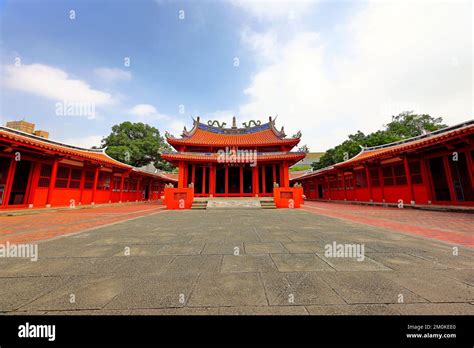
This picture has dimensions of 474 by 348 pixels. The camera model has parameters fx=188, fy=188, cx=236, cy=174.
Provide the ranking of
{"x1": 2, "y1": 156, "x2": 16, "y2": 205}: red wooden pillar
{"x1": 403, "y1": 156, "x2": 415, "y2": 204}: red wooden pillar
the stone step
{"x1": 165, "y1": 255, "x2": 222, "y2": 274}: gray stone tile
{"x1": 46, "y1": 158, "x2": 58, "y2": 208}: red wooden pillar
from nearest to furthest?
{"x1": 165, "y1": 255, "x2": 222, "y2": 274}: gray stone tile → {"x1": 2, "y1": 156, "x2": 16, "y2": 205}: red wooden pillar → {"x1": 46, "y1": 158, "x2": 58, "y2": 208}: red wooden pillar → {"x1": 403, "y1": 156, "x2": 415, "y2": 204}: red wooden pillar → the stone step

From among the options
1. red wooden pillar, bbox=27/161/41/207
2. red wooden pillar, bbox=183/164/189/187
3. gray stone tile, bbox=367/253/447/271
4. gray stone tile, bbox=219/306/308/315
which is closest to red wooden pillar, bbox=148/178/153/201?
red wooden pillar, bbox=183/164/189/187

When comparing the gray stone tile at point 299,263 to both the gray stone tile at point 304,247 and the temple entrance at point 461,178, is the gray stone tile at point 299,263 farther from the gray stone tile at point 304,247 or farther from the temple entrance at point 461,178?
the temple entrance at point 461,178

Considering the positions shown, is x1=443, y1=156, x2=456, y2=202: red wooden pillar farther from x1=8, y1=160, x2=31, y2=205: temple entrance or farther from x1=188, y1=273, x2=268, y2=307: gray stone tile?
x1=8, y1=160, x2=31, y2=205: temple entrance

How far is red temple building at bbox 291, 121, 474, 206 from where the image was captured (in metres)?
9.77

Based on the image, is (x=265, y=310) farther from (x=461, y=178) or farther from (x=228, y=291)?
(x=461, y=178)

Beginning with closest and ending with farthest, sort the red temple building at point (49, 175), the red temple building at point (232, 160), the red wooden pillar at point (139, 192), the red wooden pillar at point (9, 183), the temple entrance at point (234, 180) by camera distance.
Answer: the red wooden pillar at point (9, 183)
the red temple building at point (49, 175)
the red temple building at point (232, 160)
the temple entrance at point (234, 180)
the red wooden pillar at point (139, 192)

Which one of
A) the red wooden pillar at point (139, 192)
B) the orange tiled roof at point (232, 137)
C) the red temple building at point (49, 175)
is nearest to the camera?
the red temple building at point (49, 175)

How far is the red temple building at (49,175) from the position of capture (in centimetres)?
1027

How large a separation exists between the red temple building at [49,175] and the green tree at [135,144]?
26.8 feet

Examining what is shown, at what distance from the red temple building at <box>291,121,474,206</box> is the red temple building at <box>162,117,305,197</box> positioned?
6.04 metres

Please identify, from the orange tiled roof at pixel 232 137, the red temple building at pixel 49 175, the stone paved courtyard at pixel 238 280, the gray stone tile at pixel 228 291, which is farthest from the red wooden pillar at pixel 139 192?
the gray stone tile at pixel 228 291

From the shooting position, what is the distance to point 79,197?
14.4 metres

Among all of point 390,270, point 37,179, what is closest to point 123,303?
point 390,270
